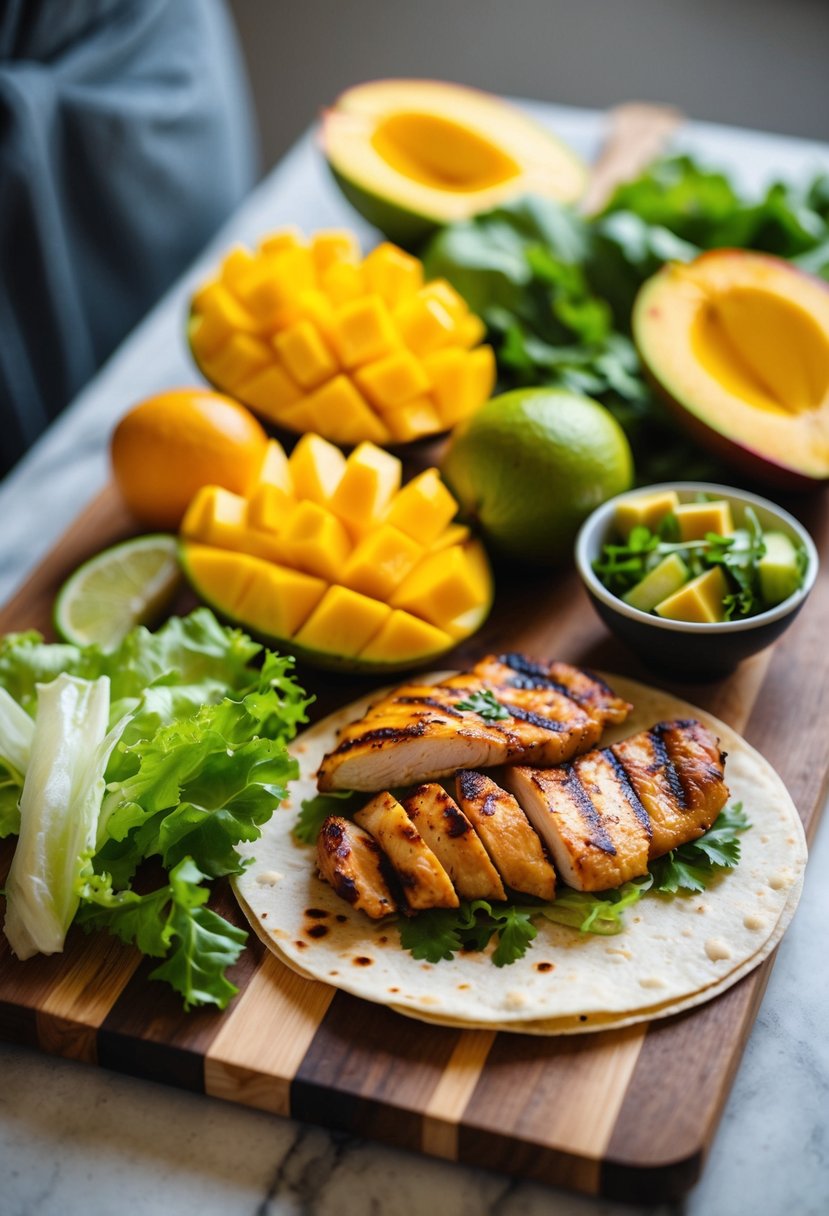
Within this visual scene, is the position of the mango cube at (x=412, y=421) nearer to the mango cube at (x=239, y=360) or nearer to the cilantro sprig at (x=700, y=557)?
the mango cube at (x=239, y=360)

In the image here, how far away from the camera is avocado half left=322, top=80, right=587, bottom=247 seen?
322cm

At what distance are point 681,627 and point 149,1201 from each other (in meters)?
1.20

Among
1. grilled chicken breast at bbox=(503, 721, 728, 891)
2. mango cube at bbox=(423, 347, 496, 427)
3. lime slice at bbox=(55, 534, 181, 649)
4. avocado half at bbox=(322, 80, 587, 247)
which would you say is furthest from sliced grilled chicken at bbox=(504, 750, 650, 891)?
avocado half at bbox=(322, 80, 587, 247)

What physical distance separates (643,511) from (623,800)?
643 mm

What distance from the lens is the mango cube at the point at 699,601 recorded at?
2.16m

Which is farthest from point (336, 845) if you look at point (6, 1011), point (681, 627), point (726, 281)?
point (726, 281)

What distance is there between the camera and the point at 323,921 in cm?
183

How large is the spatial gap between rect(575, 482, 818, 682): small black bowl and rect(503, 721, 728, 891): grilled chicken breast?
0.18 meters

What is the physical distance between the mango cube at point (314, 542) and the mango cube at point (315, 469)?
0.07 metres

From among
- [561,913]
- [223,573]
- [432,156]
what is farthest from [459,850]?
[432,156]

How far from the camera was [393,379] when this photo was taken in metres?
2.57

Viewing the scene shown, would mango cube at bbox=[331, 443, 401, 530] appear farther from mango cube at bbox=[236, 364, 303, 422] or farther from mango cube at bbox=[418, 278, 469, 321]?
mango cube at bbox=[418, 278, 469, 321]

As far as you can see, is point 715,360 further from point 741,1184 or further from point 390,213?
point 741,1184

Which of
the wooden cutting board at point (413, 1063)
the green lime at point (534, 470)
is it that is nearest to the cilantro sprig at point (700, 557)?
the green lime at point (534, 470)
